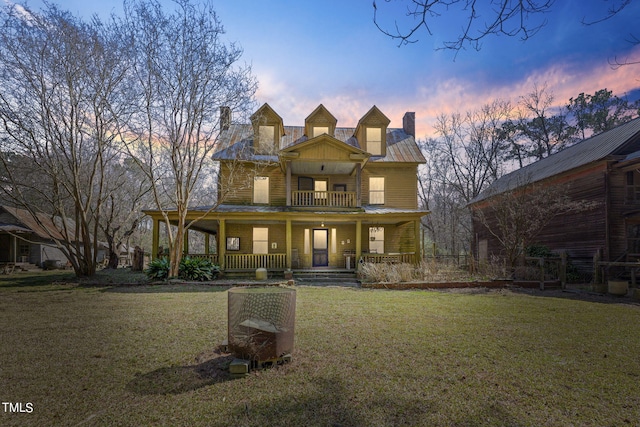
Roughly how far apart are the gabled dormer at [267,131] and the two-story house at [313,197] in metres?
0.06

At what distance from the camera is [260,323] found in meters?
4.23

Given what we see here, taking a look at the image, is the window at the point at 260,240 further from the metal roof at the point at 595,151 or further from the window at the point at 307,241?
the metal roof at the point at 595,151

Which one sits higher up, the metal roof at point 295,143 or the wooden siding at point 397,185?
the metal roof at point 295,143

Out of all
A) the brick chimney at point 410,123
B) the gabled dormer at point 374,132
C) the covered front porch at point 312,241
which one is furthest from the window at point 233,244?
the brick chimney at point 410,123

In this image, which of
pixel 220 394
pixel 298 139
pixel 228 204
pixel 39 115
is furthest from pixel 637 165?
pixel 39 115

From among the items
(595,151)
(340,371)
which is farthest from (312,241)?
(595,151)

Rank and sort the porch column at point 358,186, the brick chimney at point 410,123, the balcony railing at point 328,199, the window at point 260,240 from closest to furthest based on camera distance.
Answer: the porch column at point 358,186 → the balcony railing at point 328,199 → the window at point 260,240 → the brick chimney at point 410,123

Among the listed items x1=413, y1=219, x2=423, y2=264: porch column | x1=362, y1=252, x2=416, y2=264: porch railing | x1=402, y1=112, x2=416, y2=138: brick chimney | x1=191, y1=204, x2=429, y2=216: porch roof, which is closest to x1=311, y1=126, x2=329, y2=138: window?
x1=191, y1=204, x2=429, y2=216: porch roof

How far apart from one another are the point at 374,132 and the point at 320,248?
28.7 ft

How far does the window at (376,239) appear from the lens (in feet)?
63.6

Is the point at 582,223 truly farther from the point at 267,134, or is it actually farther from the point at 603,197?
the point at 267,134

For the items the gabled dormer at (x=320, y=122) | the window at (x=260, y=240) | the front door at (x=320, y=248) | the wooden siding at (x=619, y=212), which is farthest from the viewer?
the gabled dormer at (x=320, y=122)

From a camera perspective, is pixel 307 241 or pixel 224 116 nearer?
pixel 224 116

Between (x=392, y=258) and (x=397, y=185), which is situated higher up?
(x=397, y=185)
